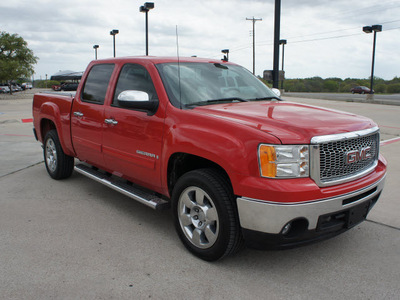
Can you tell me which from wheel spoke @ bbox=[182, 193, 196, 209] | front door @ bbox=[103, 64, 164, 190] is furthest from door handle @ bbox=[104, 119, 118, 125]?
wheel spoke @ bbox=[182, 193, 196, 209]

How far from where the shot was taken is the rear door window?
471cm

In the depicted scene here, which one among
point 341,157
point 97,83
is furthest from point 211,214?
point 97,83

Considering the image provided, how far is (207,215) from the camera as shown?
328cm

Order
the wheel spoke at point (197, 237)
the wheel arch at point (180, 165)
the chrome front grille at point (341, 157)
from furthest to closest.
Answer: the wheel arch at point (180, 165)
the wheel spoke at point (197, 237)
the chrome front grille at point (341, 157)

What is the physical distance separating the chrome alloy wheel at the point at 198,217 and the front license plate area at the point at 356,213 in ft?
Result: 3.48

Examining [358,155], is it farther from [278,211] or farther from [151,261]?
[151,261]

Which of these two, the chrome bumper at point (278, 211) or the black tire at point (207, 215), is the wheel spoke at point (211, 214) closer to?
the black tire at point (207, 215)

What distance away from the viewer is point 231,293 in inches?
115

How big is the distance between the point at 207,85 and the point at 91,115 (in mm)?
1559

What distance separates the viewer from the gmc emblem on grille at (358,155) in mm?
3133

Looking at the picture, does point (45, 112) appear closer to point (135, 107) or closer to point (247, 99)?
point (135, 107)

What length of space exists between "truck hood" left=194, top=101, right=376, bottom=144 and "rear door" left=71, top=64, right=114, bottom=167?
1.55m

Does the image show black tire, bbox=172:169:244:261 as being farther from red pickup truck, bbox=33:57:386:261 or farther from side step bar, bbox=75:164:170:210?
side step bar, bbox=75:164:170:210

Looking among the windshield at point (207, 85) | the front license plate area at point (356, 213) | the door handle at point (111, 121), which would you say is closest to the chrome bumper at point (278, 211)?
the front license plate area at point (356, 213)
